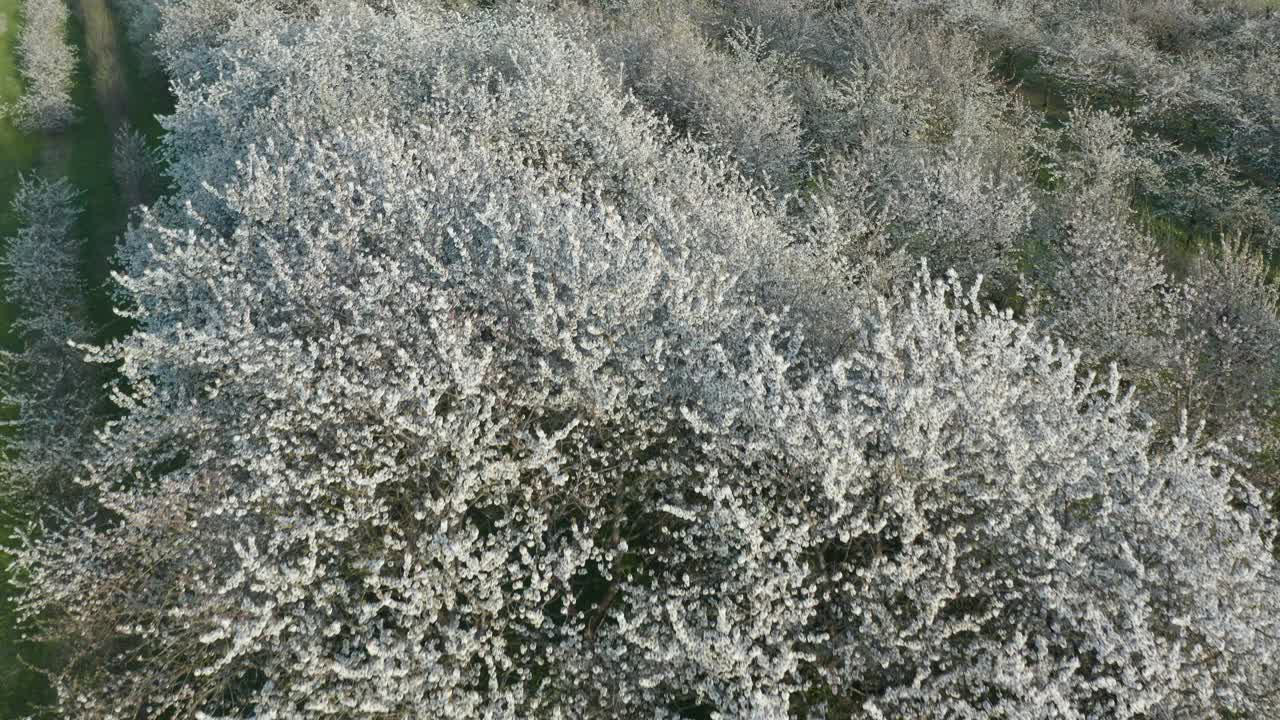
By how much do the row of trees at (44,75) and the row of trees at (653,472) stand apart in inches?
947

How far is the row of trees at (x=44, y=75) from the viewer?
3581 cm

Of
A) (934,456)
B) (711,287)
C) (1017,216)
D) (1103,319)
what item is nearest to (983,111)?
(1017,216)

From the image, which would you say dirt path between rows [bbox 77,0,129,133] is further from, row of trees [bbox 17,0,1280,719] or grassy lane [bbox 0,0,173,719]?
row of trees [bbox 17,0,1280,719]

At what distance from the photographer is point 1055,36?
34.8 metres

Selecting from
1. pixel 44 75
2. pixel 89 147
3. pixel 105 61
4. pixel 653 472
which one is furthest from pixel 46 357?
pixel 105 61

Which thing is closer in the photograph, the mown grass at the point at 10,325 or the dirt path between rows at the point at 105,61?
the mown grass at the point at 10,325

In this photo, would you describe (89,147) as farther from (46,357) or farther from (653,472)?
(653,472)

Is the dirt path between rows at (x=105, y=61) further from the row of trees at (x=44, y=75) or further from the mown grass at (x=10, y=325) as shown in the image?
the mown grass at (x=10, y=325)

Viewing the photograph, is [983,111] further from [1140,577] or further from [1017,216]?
[1140,577]

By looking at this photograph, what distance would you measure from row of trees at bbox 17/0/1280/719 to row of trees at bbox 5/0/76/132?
2405 cm

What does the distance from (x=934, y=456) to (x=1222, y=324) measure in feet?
34.1

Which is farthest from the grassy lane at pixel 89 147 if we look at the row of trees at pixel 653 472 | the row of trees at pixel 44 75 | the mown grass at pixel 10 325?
the row of trees at pixel 653 472

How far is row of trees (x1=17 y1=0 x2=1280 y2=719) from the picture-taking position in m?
8.55

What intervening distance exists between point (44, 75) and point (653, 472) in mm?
43001
